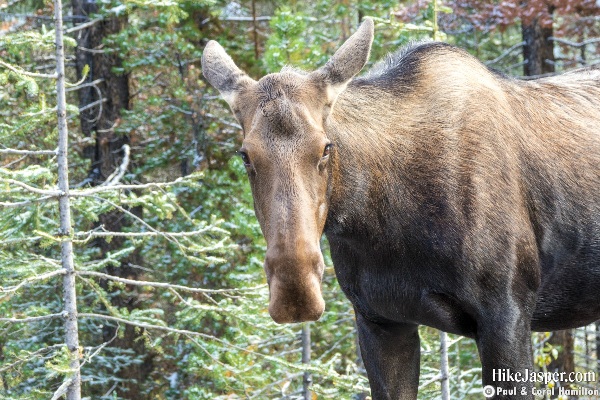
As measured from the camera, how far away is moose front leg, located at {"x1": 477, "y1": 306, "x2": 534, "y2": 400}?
402 centimetres

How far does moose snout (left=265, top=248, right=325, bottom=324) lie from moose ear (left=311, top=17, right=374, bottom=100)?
2.85 ft

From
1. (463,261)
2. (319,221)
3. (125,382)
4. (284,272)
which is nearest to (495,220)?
(463,261)

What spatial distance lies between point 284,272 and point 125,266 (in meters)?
9.98

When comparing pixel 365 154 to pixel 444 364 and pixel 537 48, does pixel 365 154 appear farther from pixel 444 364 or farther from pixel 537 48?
pixel 537 48

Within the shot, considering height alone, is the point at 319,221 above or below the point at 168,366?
above

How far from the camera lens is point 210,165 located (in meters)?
13.2

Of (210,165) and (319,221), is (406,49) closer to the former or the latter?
(319,221)

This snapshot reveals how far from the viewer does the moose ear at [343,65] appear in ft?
12.4

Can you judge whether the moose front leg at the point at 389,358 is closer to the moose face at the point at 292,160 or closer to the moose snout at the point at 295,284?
the moose face at the point at 292,160

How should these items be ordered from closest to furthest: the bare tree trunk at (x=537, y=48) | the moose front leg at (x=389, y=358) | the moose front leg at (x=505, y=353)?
the moose front leg at (x=505, y=353) → the moose front leg at (x=389, y=358) → the bare tree trunk at (x=537, y=48)

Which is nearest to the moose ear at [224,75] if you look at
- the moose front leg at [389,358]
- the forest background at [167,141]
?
the moose front leg at [389,358]

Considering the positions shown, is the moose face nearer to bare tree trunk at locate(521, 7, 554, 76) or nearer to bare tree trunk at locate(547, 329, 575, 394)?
bare tree trunk at locate(521, 7, 554, 76)

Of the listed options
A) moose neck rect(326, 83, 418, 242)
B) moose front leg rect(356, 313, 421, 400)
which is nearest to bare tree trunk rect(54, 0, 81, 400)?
moose front leg rect(356, 313, 421, 400)

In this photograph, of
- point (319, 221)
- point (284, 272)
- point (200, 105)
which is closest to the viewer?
point (284, 272)
